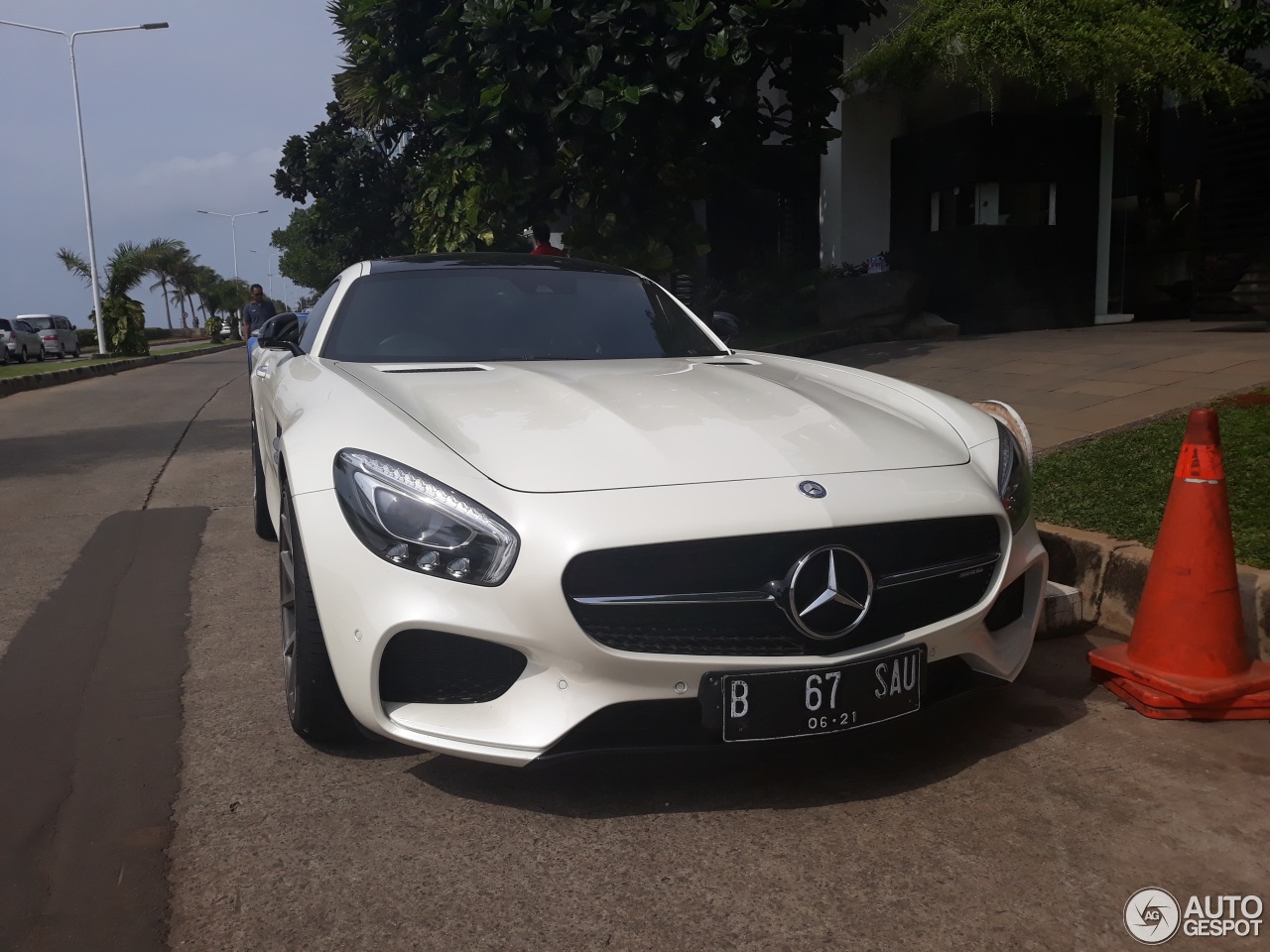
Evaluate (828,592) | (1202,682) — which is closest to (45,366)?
(828,592)

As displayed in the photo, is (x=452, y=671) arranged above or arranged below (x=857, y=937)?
above

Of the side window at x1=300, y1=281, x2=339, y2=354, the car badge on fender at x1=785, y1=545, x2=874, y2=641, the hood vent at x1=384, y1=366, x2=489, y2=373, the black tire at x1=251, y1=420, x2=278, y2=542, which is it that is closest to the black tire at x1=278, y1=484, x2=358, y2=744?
the hood vent at x1=384, y1=366, x2=489, y2=373

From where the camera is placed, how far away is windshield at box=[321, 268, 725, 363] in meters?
3.85

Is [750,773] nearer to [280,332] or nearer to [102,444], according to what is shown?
[280,332]

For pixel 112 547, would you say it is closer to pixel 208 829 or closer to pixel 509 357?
pixel 509 357

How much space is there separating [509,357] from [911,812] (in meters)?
2.07

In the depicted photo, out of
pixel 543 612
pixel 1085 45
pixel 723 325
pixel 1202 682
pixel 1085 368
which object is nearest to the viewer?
pixel 543 612

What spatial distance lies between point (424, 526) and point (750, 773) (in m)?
1.02

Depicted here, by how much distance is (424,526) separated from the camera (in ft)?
8.05

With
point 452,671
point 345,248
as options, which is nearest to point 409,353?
point 452,671

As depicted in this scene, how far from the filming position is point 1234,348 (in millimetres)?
9547

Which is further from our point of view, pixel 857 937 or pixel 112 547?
pixel 112 547

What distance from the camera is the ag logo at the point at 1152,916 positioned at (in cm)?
204

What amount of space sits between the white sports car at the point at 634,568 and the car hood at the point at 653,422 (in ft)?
0.03
